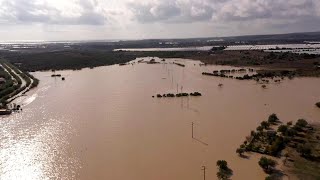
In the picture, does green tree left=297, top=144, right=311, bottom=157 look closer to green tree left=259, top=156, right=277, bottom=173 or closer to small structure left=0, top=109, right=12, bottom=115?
green tree left=259, top=156, right=277, bottom=173

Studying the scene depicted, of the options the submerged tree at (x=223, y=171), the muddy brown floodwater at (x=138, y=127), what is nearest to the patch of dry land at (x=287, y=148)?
the muddy brown floodwater at (x=138, y=127)

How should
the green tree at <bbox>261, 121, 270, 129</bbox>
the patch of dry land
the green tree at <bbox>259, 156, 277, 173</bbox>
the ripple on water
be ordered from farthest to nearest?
the green tree at <bbox>261, 121, 270, 129</bbox>
the ripple on water
the green tree at <bbox>259, 156, 277, 173</bbox>
the patch of dry land

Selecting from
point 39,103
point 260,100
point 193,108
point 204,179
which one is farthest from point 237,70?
point 204,179

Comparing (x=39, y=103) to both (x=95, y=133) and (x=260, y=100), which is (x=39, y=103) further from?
(x=260, y=100)

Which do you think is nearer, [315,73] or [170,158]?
[170,158]

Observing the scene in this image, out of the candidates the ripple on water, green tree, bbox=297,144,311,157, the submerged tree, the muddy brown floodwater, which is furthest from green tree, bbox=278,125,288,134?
the ripple on water

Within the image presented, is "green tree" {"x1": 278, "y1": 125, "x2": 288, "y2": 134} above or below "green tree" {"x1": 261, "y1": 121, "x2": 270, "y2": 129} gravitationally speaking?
above

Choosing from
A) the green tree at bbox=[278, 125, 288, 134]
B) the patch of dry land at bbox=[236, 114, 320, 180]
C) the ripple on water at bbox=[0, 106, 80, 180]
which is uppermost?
the green tree at bbox=[278, 125, 288, 134]

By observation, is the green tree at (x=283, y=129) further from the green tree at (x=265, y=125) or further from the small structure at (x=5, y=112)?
the small structure at (x=5, y=112)
